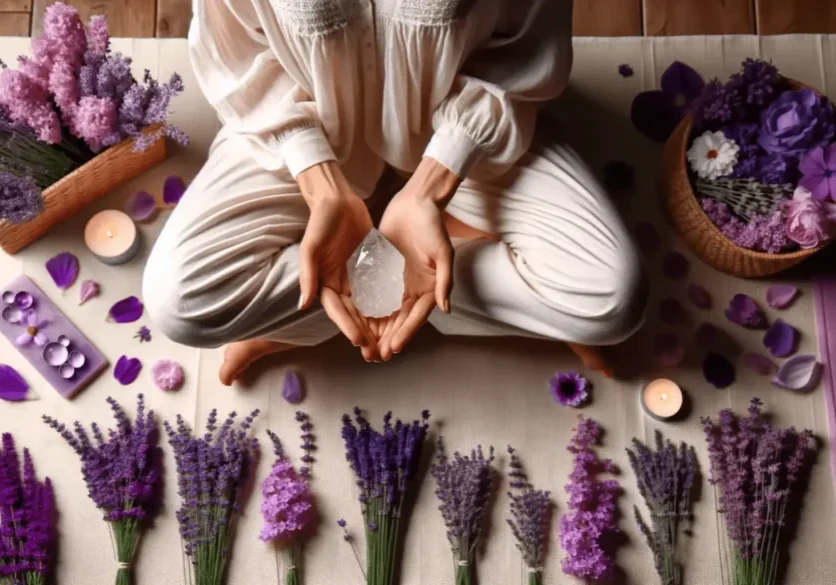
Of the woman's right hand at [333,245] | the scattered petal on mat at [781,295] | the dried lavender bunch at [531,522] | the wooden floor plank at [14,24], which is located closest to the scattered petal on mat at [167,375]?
the woman's right hand at [333,245]

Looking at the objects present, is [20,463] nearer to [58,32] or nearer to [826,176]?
[58,32]

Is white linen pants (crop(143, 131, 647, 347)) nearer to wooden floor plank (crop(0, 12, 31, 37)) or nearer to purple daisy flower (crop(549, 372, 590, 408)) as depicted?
purple daisy flower (crop(549, 372, 590, 408))

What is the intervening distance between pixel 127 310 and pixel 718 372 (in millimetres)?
1143

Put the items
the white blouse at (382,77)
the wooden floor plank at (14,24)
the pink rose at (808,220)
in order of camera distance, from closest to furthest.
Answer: the white blouse at (382,77)
the pink rose at (808,220)
the wooden floor plank at (14,24)

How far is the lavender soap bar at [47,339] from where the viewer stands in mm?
1630

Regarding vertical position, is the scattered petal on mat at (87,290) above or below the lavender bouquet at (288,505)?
above

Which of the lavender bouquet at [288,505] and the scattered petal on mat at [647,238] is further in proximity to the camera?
the scattered petal on mat at [647,238]

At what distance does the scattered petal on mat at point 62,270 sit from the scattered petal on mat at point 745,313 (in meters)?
1.28

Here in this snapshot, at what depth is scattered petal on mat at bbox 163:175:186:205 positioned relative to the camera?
1.71 m

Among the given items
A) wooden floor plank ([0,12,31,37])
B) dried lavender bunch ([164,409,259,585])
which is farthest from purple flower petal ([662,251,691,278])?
wooden floor plank ([0,12,31,37])

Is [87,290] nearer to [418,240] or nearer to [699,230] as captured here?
[418,240]

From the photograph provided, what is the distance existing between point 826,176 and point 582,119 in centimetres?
49

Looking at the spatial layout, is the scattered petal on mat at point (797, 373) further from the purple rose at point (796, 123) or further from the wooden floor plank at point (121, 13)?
the wooden floor plank at point (121, 13)

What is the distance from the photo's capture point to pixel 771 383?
5.36ft
